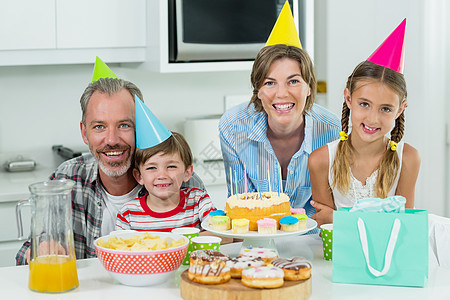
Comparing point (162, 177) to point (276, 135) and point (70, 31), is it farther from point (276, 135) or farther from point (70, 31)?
point (70, 31)

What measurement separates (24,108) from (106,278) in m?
1.97

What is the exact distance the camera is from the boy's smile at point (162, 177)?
174cm

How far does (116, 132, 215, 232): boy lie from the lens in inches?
68.3

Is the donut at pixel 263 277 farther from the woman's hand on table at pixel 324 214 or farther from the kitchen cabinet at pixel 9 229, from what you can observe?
the kitchen cabinet at pixel 9 229

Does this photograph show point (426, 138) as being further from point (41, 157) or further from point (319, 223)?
point (41, 157)

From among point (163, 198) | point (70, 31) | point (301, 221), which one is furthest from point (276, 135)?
point (70, 31)

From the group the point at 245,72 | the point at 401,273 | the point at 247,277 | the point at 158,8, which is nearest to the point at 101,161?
the point at 247,277

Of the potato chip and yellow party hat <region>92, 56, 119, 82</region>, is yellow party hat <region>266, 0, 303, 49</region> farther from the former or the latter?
the potato chip

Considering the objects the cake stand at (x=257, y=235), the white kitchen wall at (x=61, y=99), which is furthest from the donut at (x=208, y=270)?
the white kitchen wall at (x=61, y=99)

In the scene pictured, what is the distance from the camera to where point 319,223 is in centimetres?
176

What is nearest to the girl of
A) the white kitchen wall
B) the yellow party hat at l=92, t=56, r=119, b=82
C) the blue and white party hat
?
the blue and white party hat

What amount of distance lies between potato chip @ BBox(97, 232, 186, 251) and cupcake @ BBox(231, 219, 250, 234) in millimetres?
112

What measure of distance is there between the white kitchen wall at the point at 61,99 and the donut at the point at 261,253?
81.1 inches

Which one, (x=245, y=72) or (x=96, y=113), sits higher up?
(x=245, y=72)
